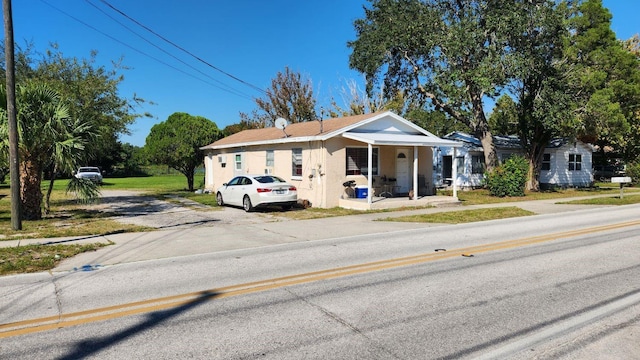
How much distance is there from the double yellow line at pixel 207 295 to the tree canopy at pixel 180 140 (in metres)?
22.0

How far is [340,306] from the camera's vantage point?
542cm

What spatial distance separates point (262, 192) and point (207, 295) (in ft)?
35.3

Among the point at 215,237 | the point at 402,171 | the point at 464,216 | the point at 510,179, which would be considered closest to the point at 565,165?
the point at 510,179

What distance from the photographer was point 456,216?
14891 millimetres

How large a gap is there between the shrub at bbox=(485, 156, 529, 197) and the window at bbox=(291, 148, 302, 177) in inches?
435

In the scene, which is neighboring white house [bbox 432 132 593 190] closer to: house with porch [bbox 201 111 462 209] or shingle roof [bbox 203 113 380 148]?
house with porch [bbox 201 111 462 209]

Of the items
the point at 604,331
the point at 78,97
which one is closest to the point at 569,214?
the point at 604,331

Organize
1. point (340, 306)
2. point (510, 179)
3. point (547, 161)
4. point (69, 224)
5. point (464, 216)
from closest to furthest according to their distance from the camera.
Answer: point (340, 306)
point (69, 224)
point (464, 216)
point (510, 179)
point (547, 161)

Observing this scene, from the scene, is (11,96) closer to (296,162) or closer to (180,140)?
(296,162)

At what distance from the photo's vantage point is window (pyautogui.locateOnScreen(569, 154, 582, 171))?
3213 cm

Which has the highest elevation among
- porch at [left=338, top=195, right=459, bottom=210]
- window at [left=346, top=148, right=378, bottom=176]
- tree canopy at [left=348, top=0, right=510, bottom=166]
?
tree canopy at [left=348, top=0, right=510, bottom=166]

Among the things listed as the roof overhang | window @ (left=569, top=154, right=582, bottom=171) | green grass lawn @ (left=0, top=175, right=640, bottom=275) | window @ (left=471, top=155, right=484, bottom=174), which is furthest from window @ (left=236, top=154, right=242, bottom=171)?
window @ (left=569, top=154, right=582, bottom=171)

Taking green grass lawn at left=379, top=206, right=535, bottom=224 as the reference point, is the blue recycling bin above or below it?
above

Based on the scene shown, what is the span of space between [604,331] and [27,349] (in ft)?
18.7
